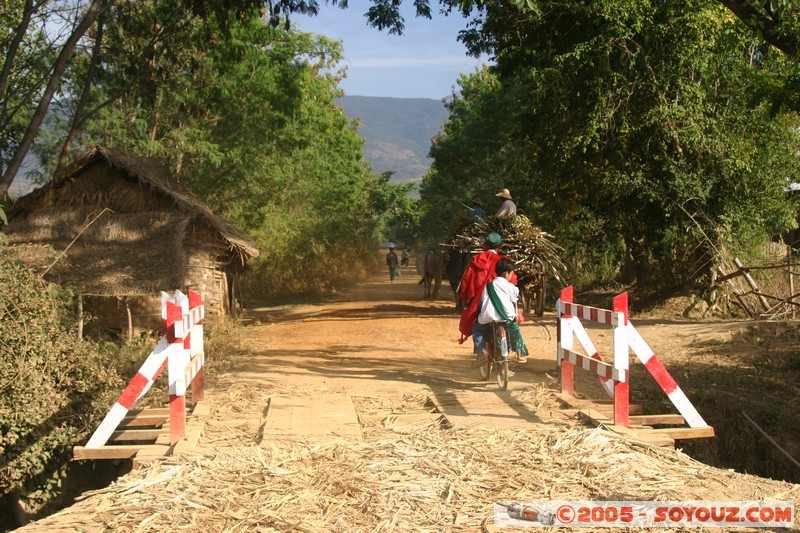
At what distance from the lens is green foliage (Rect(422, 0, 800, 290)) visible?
15.8 m

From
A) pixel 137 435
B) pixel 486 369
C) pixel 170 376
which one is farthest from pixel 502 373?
pixel 137 435

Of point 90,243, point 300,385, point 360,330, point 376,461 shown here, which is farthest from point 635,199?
point 376,461

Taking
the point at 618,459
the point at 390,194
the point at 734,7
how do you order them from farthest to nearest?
the point at 390,194 → the point at 734,7 → the point at 618,459

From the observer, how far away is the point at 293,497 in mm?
5371

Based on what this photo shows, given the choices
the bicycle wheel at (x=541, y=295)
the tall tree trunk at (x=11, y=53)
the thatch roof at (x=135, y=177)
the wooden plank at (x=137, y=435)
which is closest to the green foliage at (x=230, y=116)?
the thatch roof at (x=135, y=177)

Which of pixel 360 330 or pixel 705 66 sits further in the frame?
pixel 360 330

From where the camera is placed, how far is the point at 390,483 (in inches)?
222

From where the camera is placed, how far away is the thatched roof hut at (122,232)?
600 inches

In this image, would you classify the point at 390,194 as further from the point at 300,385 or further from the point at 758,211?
the point at 300,385

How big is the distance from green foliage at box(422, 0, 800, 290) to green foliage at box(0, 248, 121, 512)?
11.1m

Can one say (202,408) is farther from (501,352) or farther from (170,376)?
(501,352)

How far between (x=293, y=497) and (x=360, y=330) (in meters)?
12.0

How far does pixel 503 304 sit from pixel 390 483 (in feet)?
13.1

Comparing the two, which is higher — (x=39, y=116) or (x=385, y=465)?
(x=39, y=116)
